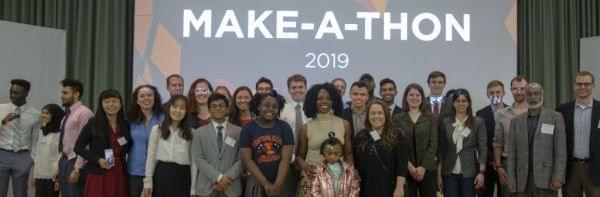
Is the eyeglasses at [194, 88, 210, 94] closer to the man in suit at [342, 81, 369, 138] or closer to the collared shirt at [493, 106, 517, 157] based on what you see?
the man in suit at [342, 81, 369, 138]

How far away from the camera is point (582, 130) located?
4.34 m

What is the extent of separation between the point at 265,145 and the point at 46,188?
225 centimetres

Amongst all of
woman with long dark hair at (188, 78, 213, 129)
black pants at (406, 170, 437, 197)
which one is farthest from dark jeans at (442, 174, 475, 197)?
woman with long dark hair at (188, 78, 213, 129)

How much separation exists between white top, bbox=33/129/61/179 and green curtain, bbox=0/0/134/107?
1825 mm

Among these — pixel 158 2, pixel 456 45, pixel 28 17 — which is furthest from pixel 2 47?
pixel 456 45

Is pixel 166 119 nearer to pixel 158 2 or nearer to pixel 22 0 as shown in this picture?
pixel 158 2

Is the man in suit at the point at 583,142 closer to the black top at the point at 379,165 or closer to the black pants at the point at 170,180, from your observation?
the black top at the point at 379,165

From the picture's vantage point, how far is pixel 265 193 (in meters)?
3.89

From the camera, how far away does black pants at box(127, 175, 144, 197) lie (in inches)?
163

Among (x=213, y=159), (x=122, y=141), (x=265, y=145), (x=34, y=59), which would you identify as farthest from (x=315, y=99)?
(x=34, y=59)

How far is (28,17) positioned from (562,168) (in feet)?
19.1

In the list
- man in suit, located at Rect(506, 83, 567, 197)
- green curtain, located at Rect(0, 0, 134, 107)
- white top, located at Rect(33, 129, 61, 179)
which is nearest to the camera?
man in suit, located at Rect(506, 83, 567, 197)

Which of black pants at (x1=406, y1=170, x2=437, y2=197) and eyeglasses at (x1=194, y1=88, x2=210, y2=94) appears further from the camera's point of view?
eyeglasses at (x1=194, y1=88, x2=210, y2=94)

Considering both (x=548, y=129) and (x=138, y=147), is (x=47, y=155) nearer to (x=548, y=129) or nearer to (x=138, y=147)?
(x=138, y=147)
